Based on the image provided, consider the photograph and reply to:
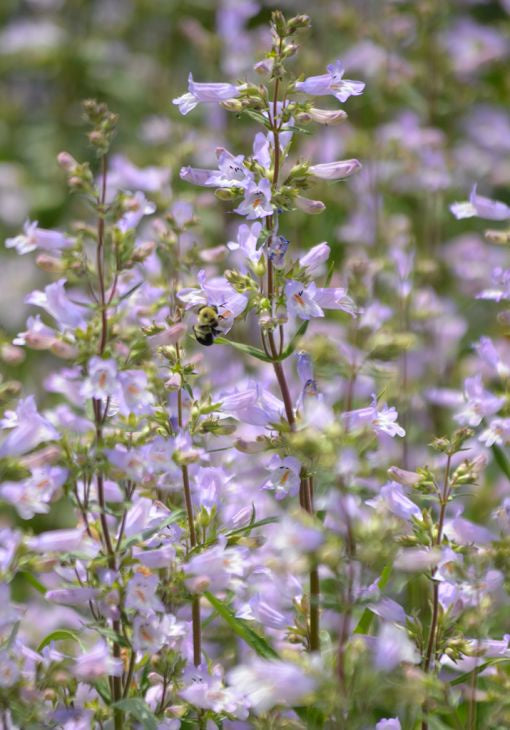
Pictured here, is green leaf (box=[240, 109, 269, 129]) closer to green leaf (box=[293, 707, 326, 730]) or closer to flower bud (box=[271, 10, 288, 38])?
flower bud (box=[271, 10, 288, 38])

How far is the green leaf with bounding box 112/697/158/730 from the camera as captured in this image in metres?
1.93

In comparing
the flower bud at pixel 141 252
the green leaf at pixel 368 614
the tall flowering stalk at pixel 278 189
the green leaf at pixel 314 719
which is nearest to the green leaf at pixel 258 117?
the tall flowering stalk at pixel 278 189

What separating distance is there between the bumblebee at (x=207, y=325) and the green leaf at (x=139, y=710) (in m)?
0.80

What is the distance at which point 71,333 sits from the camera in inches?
85.8

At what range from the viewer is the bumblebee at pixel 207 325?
2.38 m

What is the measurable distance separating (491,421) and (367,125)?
10.5 ft

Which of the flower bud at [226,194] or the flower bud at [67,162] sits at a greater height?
the flower bud at [67,162]

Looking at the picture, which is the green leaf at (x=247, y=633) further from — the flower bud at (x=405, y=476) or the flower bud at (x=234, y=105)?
the flower bud at (x=234, y=105)

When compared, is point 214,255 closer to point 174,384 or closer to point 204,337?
point 204,337

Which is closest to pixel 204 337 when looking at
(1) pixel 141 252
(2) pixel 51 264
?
(1) pixel 141 252

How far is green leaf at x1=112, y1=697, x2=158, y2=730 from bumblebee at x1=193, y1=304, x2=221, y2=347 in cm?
80

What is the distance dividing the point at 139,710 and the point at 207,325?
86cm

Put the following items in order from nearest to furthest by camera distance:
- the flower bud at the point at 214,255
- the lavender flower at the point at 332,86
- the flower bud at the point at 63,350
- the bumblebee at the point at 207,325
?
1. the flower bud at the point at 63,350
2. the lavender flower at the point at 332,86
3. the bumblebee at the point at 207,325
4. the flower bud at the point at 214,255

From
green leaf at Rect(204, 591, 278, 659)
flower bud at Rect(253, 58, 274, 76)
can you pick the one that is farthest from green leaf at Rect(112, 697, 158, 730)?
flower bud at Rect(253, 58, 274, 76)
